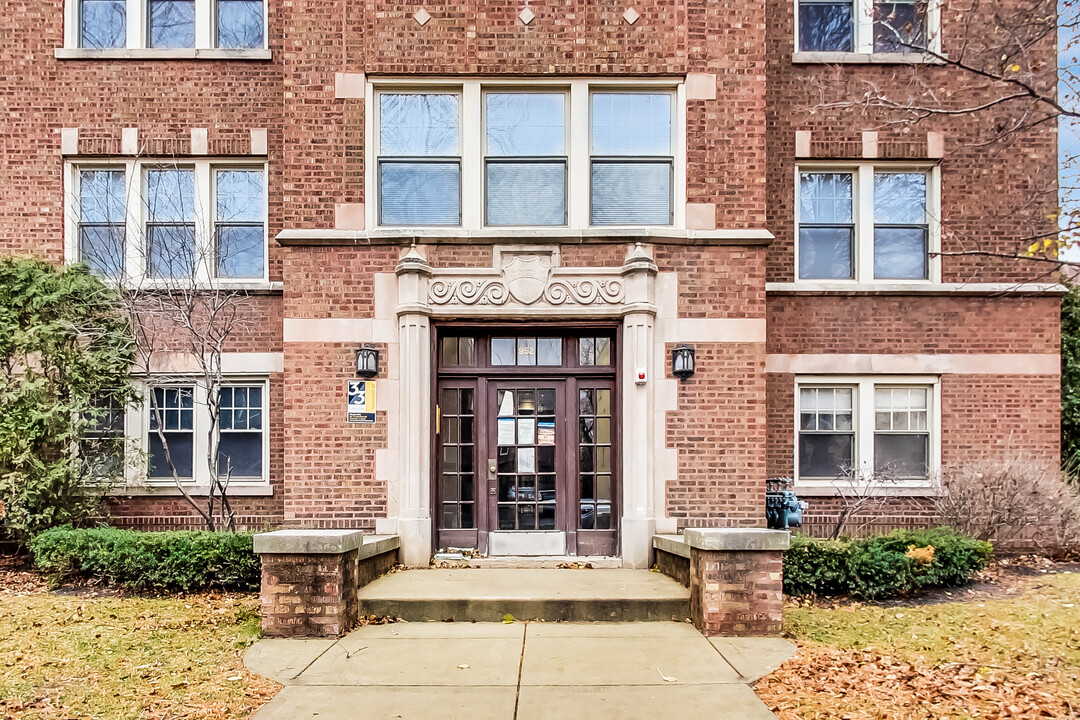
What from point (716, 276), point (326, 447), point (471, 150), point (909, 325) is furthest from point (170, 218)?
point (909, 325)

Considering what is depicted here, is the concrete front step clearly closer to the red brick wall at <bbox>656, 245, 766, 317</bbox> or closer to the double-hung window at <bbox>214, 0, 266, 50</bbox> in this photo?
the red brick wall at <bbox>656, 245, 766, 317</bbox>

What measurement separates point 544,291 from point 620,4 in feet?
12.2

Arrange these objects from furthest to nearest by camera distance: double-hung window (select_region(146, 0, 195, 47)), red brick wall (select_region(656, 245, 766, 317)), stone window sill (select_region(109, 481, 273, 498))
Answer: double-hung window (select_region(146, 0, 195, 47)) < stone window sill (select_region(109, 481, 273, 498)) < red brick wall (select_region(656, 245, 766, 317))

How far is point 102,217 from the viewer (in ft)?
32.9

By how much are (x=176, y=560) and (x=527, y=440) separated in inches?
168

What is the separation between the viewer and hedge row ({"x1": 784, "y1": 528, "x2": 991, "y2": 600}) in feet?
25.7

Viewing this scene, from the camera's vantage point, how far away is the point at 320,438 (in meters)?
8.54

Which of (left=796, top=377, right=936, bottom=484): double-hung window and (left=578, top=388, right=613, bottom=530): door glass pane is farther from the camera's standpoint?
(left=796, top=377, right=936, bottom=484): double-hung window

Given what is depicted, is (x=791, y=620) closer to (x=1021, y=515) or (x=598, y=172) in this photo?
(x=1021, y=515)

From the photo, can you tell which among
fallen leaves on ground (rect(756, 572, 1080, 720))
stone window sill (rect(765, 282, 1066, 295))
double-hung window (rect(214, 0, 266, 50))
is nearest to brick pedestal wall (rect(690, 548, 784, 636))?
fallen leaves on ground (rect(756, 572, 1080, 720))

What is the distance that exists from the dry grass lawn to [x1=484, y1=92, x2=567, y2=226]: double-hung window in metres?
5.50

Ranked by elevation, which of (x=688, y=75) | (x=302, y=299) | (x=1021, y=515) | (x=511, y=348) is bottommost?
(x=1021, y=515)

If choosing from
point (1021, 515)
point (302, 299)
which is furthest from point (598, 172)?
point (1021, 515)

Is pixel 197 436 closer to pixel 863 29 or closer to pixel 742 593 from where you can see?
pixel 742 593
